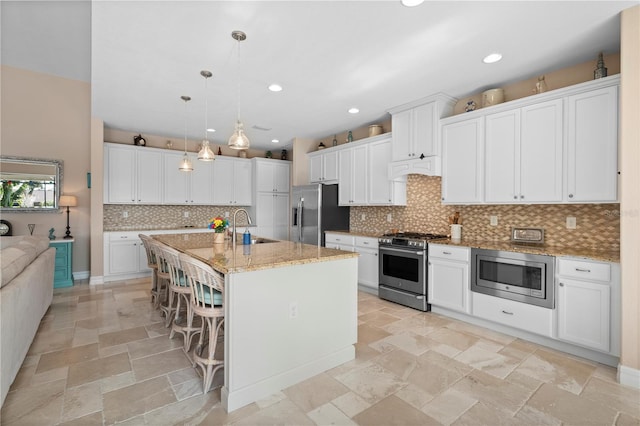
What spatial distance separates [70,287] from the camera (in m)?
4.85

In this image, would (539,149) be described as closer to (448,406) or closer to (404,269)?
(404,269)

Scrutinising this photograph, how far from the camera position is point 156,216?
6.14m

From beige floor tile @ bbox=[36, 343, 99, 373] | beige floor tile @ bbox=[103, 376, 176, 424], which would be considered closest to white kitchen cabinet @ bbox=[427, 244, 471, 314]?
beige floor tile @ bbox=[103, 376, 176, 424]

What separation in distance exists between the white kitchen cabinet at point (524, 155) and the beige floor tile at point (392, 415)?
94.7 inches

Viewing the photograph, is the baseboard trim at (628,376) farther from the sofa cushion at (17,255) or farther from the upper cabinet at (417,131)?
the sofa cushion at (17,255)

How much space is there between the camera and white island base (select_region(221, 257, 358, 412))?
2.03m

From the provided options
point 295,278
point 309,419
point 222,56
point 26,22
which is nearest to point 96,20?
point 222,56

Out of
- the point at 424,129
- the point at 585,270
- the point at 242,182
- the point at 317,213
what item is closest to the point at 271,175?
the point at 242,182

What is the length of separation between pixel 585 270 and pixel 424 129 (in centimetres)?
231

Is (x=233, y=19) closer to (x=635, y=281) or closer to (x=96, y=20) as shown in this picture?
(x=96, y=20)

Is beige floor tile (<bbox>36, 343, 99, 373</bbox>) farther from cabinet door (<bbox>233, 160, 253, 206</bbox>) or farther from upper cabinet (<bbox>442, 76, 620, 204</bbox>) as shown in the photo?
cabinet door (<bbox>233, 160, 253, 206</bbox>)

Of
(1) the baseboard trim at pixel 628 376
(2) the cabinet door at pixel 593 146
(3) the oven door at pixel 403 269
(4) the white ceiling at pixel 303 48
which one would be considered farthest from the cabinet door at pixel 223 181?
(1) the baseboard trim at pixel 628 376

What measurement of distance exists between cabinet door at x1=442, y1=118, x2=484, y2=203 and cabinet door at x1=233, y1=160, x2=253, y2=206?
434 cm

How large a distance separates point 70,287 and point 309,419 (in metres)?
4.84
